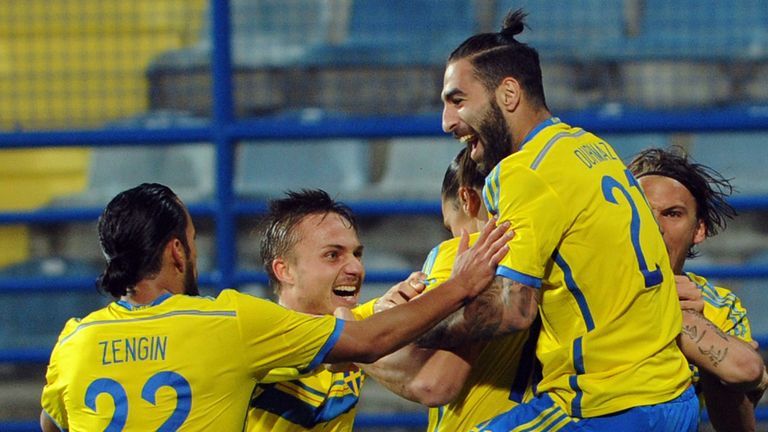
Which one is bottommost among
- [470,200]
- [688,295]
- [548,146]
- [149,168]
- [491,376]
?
[149,168]

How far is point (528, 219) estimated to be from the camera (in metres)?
2.89

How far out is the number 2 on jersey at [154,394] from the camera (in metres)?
2.93

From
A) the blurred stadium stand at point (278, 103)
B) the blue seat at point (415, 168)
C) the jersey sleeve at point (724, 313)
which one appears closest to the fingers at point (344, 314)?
the jersey sleeve at point (724, 313)

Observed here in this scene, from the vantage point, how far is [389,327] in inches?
119

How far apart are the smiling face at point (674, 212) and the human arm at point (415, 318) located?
0.78 meters

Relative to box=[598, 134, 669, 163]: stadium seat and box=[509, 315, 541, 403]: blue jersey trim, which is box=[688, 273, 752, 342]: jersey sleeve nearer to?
box=[509, 315, 541, 403]: blue jersey trim

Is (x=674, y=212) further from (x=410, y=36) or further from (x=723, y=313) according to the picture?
(x=410, y=36)

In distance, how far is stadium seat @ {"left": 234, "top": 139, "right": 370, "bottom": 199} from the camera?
6.91m

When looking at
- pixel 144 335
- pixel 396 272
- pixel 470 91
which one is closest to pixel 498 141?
pixel 470 91

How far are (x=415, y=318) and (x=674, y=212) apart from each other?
1.03 meters

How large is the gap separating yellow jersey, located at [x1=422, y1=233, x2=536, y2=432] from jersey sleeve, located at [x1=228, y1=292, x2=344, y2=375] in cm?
41

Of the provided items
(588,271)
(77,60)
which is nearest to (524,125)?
(588,271)

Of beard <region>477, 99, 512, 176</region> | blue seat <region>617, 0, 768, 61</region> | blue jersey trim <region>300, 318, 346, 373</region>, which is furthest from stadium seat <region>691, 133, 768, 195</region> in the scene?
blue jersey trim <region>300, 318, 346, 373</region>

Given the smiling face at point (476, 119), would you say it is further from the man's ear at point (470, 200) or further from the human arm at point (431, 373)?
the human arm at point (431, 373)
